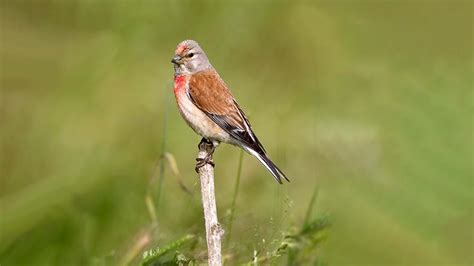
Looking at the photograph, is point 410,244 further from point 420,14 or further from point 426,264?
point 420,14

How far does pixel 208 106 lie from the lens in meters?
3.43

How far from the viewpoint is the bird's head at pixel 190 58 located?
3504mm

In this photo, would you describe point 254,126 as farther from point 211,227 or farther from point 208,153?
point 211,227

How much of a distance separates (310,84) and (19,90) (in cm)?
164

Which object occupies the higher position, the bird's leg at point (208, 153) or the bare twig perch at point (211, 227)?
the bird's leg at point (208, 153)

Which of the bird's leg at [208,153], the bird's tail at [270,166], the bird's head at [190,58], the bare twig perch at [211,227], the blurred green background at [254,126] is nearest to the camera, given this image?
the bare twig perch at [211,227]

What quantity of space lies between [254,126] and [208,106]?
1.52 m

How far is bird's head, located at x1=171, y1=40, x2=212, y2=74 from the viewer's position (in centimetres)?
350

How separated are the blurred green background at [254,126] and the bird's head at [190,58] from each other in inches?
12.5

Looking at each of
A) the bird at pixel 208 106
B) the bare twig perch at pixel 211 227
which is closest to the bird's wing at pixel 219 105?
the bird at pixel 208 106

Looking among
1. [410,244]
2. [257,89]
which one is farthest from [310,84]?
[410,244]

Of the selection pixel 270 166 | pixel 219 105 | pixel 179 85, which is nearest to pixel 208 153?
pixel 270 166

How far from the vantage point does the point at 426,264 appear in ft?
13.4

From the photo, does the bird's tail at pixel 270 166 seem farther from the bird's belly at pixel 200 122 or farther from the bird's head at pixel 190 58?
the bird's head at pixel 190 58
